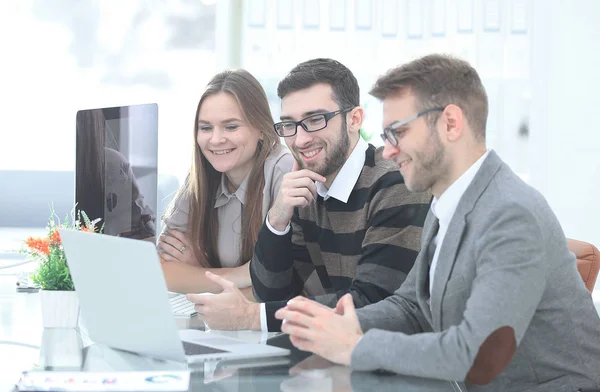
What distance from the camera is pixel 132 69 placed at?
19.7 feet

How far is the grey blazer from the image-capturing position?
4.71 ft

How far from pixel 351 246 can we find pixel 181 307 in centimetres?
50

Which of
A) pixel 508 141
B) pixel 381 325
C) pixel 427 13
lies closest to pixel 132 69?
pixel 427 13

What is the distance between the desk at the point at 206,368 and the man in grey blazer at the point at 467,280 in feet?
0.11

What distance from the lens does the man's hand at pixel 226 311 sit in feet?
6.22

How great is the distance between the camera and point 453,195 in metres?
1.69

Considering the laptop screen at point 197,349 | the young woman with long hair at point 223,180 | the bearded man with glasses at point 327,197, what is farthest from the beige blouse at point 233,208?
the laptop screen at point 197,349

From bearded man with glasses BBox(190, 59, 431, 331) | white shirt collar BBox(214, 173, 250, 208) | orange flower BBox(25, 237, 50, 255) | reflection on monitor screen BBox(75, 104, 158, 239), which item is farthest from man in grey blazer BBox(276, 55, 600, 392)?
white shirt collar BBox(214, 173, 250, 208)

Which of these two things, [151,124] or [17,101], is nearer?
[151,124]

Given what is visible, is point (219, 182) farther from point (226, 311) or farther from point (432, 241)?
point (432, 241)

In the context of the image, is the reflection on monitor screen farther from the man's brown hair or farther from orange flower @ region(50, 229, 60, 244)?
the man's brown hair

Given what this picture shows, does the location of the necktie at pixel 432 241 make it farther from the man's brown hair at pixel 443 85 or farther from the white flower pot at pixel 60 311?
the white flower pot at pixel 60 311

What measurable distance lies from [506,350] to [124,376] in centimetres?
66

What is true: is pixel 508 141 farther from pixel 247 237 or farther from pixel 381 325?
pixel 381 325
